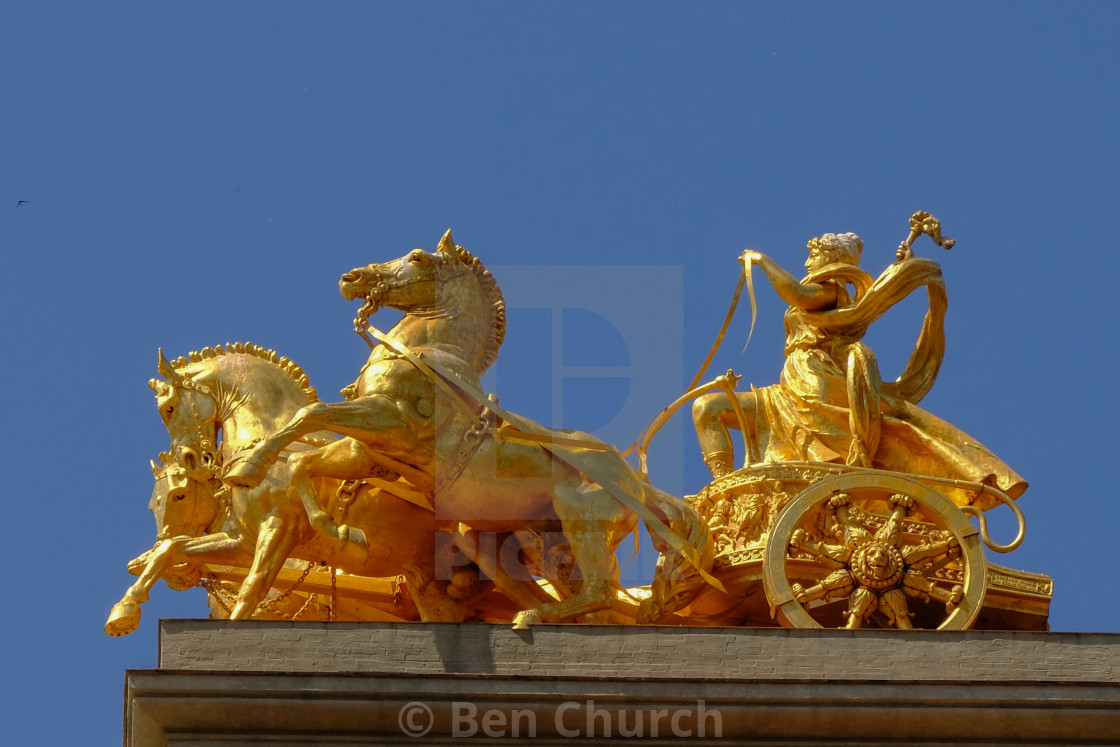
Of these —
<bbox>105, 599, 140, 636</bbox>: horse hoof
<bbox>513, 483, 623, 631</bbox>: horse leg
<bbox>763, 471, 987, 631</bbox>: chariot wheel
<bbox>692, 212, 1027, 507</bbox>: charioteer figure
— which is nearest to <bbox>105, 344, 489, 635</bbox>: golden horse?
<bbox>105, 599, 140, 636</bbox>: horse hoof

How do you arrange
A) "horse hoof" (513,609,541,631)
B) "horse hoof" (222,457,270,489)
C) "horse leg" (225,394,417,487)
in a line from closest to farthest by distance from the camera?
"horse hoof" (513,609,541,631), "horse hoof" (222,457,270,489), "horse leg" (225,394,417,487)

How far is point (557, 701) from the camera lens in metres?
21.2

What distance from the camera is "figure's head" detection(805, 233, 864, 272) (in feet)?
83.4

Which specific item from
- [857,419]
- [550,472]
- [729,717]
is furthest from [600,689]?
[857,419]

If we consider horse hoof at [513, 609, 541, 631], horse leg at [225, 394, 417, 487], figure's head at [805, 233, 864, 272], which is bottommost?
horse hoof at [513, 609, 541, 631]

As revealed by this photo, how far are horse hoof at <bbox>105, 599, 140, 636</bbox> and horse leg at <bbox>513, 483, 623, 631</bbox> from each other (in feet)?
9.11

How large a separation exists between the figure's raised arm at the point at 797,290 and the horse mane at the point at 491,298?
7.58 ft

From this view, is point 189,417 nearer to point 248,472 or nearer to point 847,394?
point 248,472

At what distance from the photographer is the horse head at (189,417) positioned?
949 inches

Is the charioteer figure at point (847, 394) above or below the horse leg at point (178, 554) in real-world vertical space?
above

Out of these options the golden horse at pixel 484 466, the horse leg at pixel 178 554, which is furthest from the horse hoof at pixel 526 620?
the horse leg at pixel 178 554

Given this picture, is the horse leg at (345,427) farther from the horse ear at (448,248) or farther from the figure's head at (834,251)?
the figure's head at (834,251)

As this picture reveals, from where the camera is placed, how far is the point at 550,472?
902 inches

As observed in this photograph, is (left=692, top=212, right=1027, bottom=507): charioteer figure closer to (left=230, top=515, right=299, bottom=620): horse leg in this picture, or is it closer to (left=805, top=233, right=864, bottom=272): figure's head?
(left=805, top=233, right=864, bottom=272): figure's head
